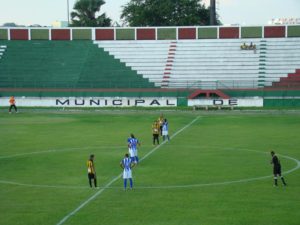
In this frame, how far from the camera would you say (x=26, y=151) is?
38469 millimetres

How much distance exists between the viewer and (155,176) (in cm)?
2928

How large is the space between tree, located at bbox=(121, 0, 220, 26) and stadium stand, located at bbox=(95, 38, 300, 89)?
110 ft

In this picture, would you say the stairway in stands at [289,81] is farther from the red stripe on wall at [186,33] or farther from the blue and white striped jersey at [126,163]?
the blue and white striped jersey at [126,163]

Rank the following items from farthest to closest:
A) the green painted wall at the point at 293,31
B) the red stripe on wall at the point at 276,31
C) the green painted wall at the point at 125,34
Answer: the green painted wall at the point at 125,34, the red stripe on wall at the point at 276,31, the green painted wall at the point at 293,31

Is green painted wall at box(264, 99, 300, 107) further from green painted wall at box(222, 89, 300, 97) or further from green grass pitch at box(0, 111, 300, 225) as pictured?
green grass pitch at box(0, 111, 300, 225)

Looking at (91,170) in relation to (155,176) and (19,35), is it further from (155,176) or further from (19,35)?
(19,35)

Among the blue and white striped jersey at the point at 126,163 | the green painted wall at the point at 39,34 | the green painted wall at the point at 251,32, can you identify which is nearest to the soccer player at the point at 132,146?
the blue and white striped jersey at the point at 126,163

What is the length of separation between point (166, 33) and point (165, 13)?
33.2 metres

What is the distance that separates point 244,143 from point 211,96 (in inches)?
1234

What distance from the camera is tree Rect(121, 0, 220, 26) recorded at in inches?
4653

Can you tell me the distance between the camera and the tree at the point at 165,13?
118188 mm

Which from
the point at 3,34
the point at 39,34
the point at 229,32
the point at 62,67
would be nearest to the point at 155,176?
the point at 62,67

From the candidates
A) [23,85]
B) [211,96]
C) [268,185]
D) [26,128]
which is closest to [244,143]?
[268,185]

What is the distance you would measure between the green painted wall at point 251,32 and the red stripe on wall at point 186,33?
6932mm
